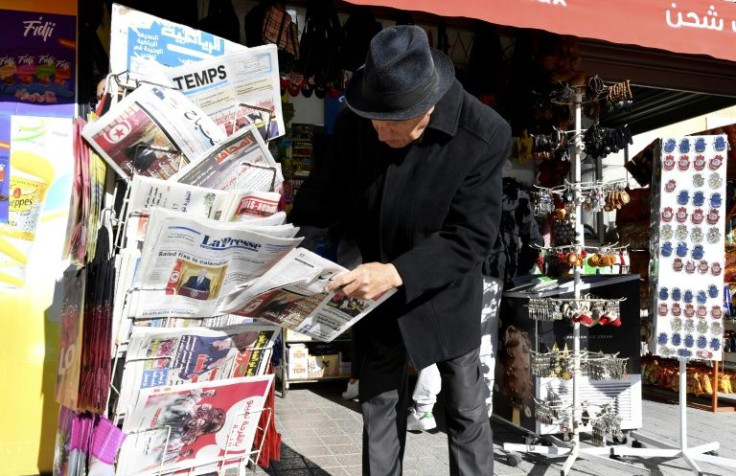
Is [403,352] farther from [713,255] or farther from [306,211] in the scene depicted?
[713,255]

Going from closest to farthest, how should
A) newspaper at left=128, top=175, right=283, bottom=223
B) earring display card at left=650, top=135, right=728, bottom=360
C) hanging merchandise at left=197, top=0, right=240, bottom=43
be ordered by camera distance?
newspaper at left=128, top=175, right=283, bottom=223 < earring display card at left=650, top=135, right=728, bottom=360 < hanging merchandise at left=197, top=0, right=240, bottom=43

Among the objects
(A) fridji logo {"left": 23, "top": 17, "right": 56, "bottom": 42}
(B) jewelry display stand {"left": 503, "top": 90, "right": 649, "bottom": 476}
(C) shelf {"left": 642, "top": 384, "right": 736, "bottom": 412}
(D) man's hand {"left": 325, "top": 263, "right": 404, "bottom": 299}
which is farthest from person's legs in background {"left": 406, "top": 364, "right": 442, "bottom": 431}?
(A) fridji logo {"left": 23, "top": 17, "right": 56, "bottom": 42}

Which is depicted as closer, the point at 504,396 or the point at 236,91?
the point at 236,91

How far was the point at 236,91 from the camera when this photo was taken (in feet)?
7.39

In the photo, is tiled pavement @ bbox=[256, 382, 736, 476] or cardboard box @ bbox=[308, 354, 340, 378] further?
cardboard box @ bbox=[308, 354, 340, 378]

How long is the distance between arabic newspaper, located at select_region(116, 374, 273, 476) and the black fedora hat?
3.38ft

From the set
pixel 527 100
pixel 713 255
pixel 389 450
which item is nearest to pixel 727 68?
pixel 527 100

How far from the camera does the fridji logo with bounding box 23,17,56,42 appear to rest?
9.71 ft

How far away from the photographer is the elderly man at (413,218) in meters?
1.91

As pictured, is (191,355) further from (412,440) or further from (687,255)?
(687,255)

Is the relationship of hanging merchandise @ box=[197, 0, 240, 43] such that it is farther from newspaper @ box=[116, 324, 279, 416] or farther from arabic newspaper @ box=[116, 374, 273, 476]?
arabic newspaper @ box=[116, 374, 273, 476]

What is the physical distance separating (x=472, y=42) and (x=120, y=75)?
3392mm

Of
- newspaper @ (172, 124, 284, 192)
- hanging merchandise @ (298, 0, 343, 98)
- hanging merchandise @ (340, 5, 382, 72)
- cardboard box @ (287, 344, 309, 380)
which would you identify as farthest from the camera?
cardboard box @ (287, 344, 309, 380)

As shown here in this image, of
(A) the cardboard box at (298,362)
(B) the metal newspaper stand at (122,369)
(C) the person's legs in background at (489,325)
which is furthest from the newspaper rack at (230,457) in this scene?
(A) the cardboard box at (298,362)
